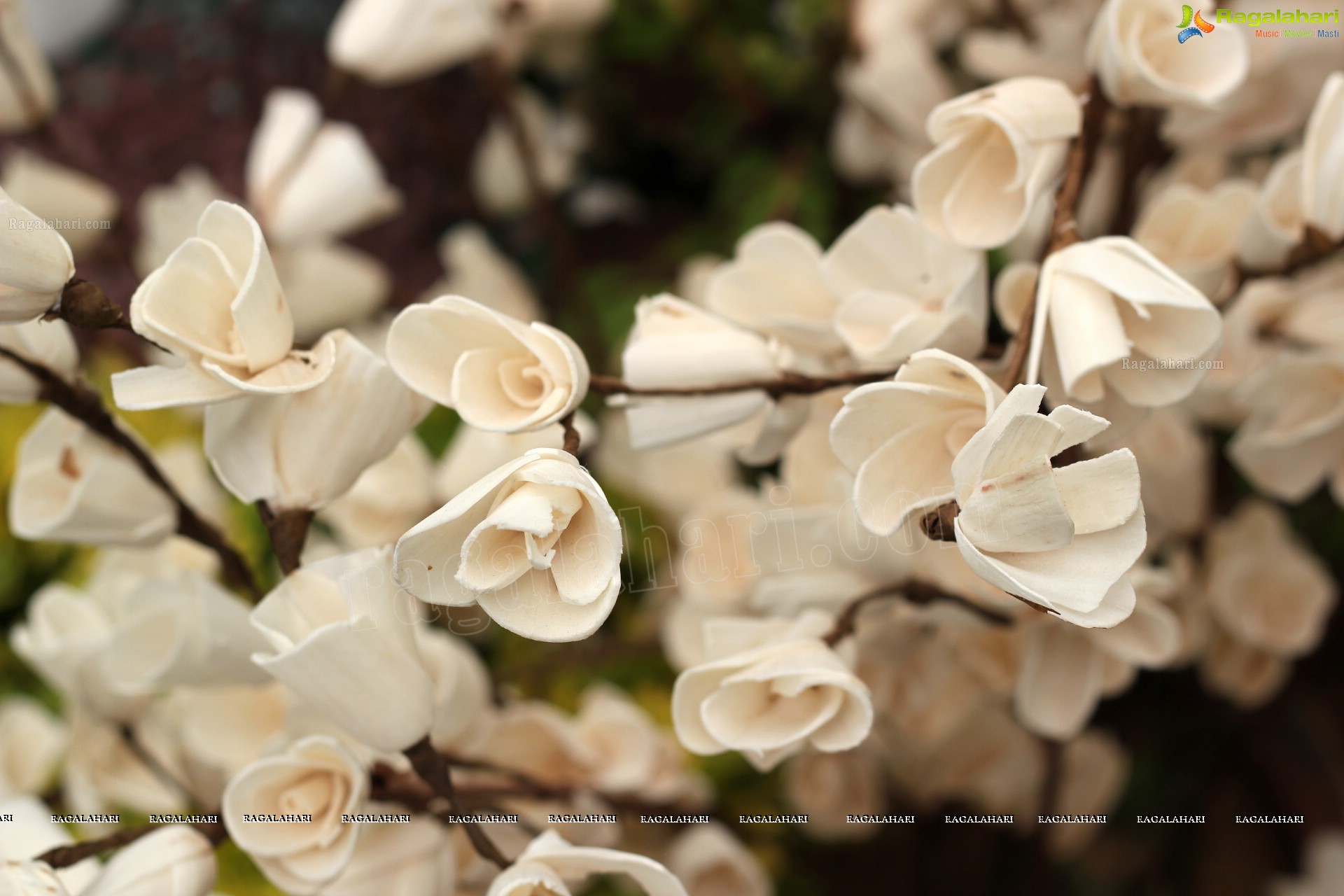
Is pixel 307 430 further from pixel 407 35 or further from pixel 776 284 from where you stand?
pixel 407 35

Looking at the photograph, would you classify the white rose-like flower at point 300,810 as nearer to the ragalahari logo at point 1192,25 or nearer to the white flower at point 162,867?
the white flower at point 162,867

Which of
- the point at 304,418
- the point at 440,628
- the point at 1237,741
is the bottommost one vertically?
the point at 1237,741

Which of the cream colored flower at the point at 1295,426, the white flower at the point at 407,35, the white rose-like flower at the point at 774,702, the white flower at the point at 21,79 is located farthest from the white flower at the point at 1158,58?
the white flower at the point at 21,79

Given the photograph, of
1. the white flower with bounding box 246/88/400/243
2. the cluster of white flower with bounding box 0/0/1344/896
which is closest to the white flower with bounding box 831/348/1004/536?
the cluster of white flower with bounding box 0/0/1344/896

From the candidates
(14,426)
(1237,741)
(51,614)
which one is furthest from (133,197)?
(1237,741)

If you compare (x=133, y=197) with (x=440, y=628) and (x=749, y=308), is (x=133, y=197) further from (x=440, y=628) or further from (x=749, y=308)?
(x=749, y=308)

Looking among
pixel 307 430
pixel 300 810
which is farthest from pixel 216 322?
pixel 300 810
